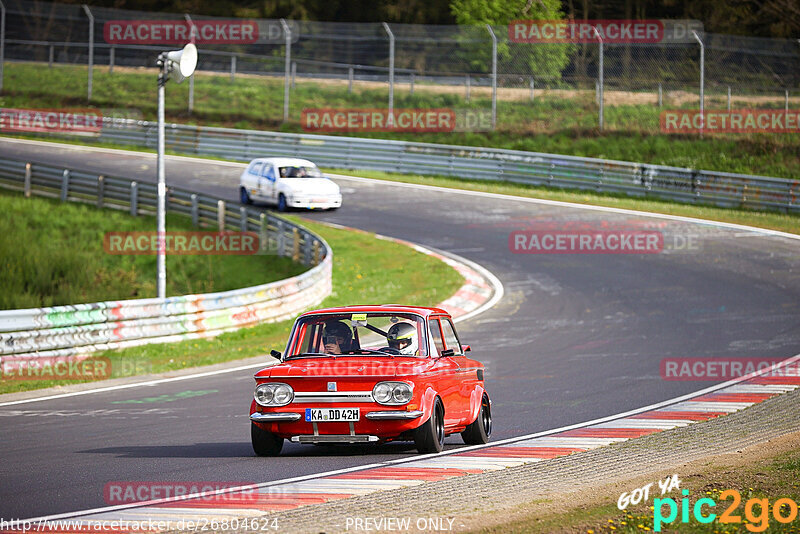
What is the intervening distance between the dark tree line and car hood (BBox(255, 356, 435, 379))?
4225 cm

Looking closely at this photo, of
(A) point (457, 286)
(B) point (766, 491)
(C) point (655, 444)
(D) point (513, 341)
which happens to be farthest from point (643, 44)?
(B) point (766, 491)

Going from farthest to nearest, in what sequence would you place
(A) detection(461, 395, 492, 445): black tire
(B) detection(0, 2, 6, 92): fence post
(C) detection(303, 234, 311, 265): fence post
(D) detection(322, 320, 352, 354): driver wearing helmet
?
1. (B) detection(0, 2, 6, 92): fence post
2. (C) detection(303, 234, 311, 265): fence post
3. (A) detection(461, 395, 492, 445): black tire
4. (D) detection(322, 320, 352, 354): driver wearing helmet

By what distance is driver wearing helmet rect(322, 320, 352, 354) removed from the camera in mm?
10133

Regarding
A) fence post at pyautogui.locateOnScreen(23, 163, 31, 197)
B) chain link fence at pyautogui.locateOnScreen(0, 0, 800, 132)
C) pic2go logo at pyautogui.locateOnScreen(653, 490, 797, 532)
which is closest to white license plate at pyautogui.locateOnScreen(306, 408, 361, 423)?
pic2go logo at pyautogui.locateOnScreen(653, 490, 797, 532)

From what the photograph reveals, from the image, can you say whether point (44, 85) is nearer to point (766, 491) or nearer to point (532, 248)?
point (532, 248)

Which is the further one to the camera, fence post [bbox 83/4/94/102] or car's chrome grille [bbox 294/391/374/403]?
fence post [bbox 83/4/94/102]

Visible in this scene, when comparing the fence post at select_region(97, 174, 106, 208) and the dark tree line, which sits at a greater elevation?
the dark tree line

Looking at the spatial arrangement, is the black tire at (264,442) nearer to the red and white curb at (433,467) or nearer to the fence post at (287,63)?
the red and white curb at (433,467)

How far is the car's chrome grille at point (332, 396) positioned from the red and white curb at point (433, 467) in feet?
1.92

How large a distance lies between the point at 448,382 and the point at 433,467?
1125mm

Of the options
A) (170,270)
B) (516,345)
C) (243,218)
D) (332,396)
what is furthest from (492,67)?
(332,396)

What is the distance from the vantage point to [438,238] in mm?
28938

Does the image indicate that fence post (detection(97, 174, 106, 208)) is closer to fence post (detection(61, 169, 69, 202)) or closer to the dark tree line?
fence post (detection(61, 169, 69, 202))

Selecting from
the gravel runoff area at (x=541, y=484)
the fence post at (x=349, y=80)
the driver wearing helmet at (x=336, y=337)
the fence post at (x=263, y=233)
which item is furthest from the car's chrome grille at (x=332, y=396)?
the fence post at (x=349, y=80)
